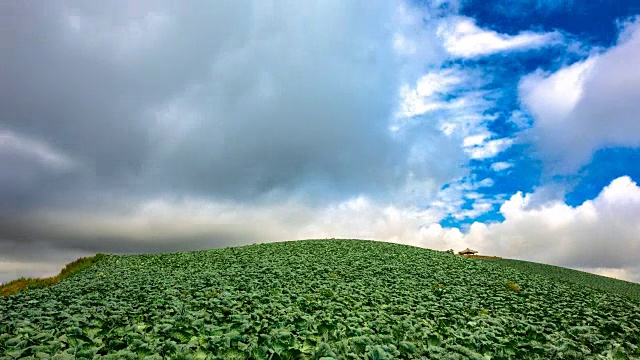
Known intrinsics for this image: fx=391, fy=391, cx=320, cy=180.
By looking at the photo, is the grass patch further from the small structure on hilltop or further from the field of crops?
the small structure on hilltop

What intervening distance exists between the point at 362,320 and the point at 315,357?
5379mm

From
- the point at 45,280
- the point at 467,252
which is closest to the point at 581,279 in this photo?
the point at 467,252

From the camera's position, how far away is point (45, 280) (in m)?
29.5

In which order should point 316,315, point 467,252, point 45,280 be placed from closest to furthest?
1. point 316,315
2. point 45,280
3. point 467,252

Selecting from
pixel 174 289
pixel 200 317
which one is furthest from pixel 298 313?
pixel 174 289

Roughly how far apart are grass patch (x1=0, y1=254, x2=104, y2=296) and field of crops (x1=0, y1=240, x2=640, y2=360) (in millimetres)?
3941

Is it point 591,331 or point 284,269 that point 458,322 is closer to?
point 591,331

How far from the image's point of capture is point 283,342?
9.31 meters

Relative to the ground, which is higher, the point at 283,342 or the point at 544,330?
the point at 283,342

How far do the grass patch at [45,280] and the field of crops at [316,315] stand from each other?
394 centimetres

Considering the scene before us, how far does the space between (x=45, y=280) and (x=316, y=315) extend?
26.2 m

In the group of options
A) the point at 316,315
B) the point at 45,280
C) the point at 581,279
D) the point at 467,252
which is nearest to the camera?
the point at 316,315

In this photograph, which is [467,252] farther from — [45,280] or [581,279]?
[45,280]

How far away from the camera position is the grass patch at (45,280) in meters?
26.9
